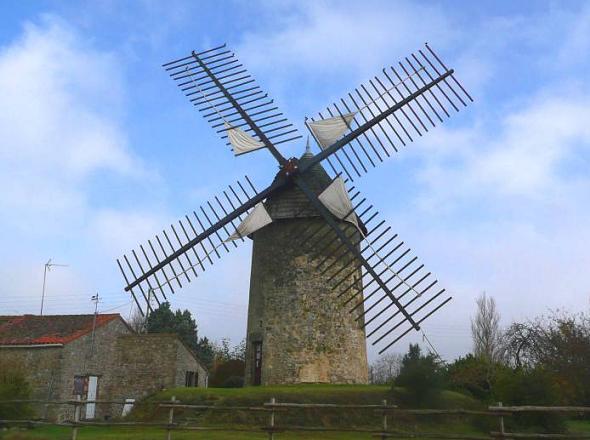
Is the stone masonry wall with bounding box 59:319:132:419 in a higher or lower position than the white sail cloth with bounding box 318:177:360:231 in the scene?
lower

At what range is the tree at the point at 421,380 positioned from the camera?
13742 mm

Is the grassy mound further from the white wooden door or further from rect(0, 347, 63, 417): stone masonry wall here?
the white wooden door

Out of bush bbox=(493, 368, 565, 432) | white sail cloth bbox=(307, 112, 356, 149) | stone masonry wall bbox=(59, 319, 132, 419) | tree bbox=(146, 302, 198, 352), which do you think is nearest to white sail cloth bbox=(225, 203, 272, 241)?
white sail cloth bbox=(307, 112, 356, 149)

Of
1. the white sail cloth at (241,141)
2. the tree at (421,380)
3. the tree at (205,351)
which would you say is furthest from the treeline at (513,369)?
the tree at (205,351)

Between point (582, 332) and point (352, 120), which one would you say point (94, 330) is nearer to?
point (352, 120)

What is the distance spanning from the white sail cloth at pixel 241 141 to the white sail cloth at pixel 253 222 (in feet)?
5.67

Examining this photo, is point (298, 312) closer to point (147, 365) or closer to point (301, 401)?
point (301, 401)

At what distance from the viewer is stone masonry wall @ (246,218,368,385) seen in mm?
15742

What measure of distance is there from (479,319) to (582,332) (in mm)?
9425

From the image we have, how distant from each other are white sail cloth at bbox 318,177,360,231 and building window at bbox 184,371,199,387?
12136 millimetres

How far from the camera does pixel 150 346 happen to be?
22.6 metres

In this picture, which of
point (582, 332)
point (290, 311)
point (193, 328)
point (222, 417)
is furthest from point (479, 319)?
point (222, 417)

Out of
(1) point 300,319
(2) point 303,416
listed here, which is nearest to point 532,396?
(2) point 303,416

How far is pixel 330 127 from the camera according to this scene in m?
15.9
